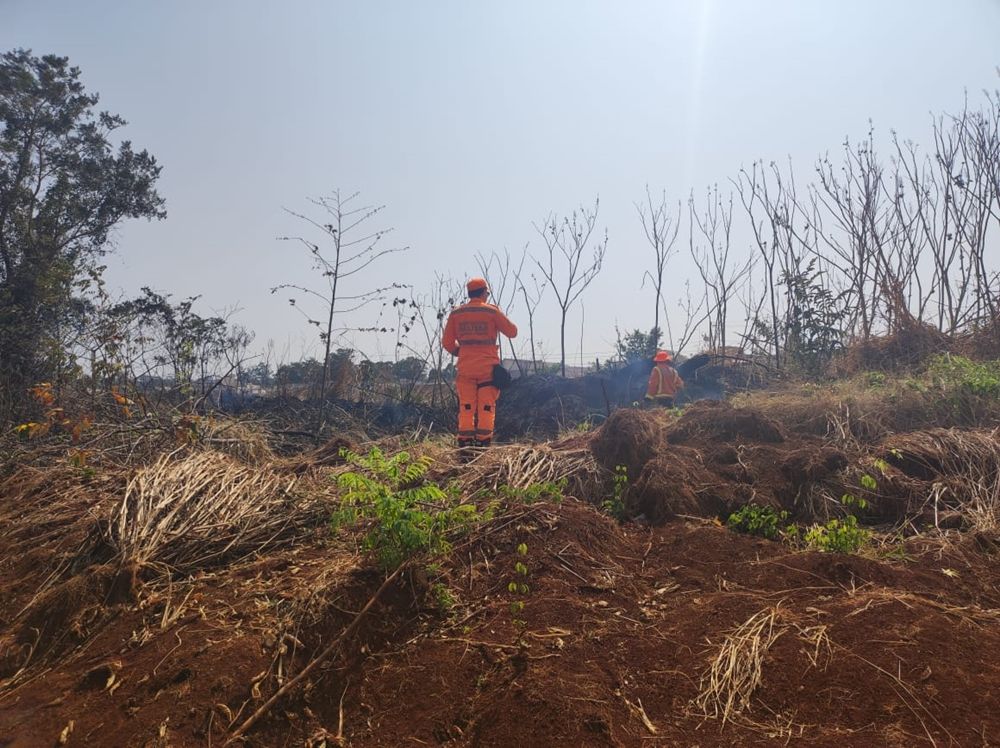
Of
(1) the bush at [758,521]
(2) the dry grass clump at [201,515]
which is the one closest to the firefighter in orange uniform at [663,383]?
(1) the bush at [758,521]

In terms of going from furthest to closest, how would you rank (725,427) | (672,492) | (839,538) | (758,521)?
→ (725,427) < (672,492) < (758,521) < (839,538)

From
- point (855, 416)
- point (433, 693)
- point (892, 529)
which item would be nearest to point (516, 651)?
point (433, 693)

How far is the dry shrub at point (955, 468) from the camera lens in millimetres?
3926

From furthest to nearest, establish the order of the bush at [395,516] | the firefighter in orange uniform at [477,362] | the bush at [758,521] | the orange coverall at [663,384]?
the orange coverall at [663,384], the firefighter in orange uniform at [477,362], the bush at [758,521], the bush at [395,516]

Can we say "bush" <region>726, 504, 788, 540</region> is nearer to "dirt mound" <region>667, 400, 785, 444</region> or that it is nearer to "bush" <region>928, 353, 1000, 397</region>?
"dirt mound" <region>667, 400, 785, 444</region>

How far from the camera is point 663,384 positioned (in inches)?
357

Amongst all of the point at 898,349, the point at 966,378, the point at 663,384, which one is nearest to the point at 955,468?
the point at 966,378

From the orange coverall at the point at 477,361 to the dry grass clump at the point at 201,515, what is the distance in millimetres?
2663

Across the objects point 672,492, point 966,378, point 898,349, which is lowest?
point 672,492

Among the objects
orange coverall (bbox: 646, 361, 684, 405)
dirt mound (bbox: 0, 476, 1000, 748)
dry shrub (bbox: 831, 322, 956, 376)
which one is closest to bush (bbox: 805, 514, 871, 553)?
dirt mound (bbox: 0, 476, 1000, 748)

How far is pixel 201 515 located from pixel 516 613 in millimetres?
1976

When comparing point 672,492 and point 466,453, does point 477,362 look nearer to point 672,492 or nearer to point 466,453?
point 466,453

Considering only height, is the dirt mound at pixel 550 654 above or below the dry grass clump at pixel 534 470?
below

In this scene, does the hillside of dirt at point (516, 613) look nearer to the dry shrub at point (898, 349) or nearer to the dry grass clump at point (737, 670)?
the dry grass clump at point (737, 670)
